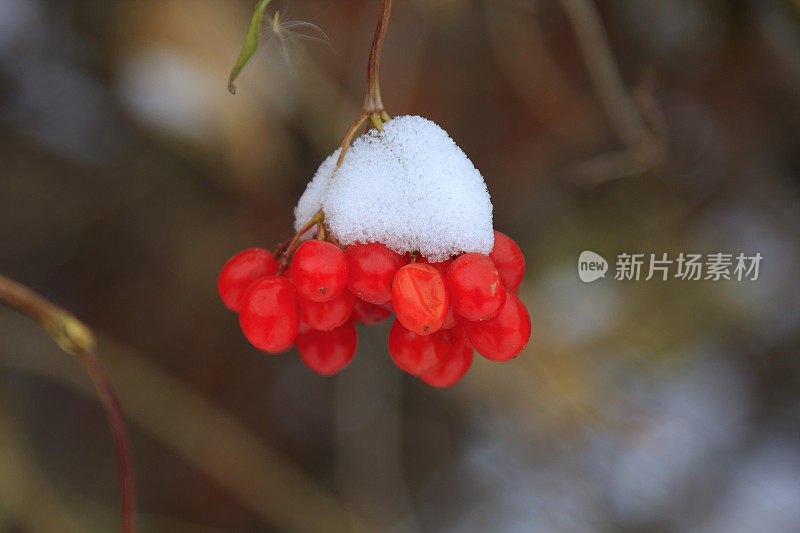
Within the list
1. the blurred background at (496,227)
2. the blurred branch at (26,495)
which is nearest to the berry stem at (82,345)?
the blurred background at (496,227)

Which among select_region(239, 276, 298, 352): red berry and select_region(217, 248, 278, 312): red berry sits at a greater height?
select_region(217, 248, 278, 312): red berry

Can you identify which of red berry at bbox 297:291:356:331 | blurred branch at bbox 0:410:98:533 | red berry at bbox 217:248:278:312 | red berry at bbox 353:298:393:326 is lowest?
blurred branch at bbox 0:410:98:533

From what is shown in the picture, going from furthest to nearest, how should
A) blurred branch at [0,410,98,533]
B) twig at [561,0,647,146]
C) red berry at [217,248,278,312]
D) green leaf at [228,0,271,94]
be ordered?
blurred branch at [0,410,98,533]
twig at [561,0,647,146]
red berry at [217,248,278,312]
green leaf at [228,0,271,94]

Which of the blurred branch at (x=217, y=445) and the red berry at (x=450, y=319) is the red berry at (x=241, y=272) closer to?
the red berry at (x=450, y=319)

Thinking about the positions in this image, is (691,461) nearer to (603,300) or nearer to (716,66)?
(603,300)

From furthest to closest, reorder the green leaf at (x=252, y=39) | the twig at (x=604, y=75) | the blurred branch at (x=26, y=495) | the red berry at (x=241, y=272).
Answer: the blurred branch at (x=26, y=495) < the twig at (x=604, y=75) < the red berry at (x=241, y=272) < the green leaf at (x=252, y=39)

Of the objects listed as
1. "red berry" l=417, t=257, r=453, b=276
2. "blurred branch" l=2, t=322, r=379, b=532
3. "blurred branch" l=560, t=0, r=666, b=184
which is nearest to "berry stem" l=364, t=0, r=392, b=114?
"red berry" l=417, t=257, r=453, b=276

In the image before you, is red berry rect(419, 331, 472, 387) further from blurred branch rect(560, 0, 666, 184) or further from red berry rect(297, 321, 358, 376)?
blurred branch rect(560, 0, 666, 184)

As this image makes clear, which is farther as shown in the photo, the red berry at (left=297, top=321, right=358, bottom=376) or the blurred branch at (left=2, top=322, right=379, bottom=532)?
the blurred branch at (left=2, top=322, right=379, bottom=532)

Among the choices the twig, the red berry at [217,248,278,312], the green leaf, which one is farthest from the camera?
the twig
